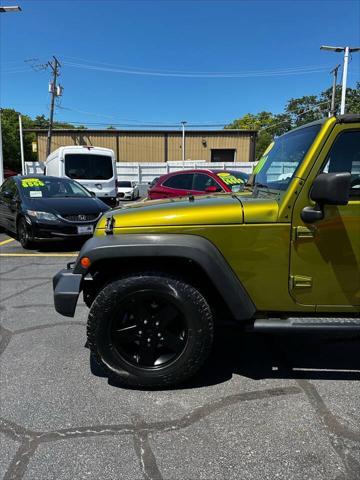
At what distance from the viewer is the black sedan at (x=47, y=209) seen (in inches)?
290

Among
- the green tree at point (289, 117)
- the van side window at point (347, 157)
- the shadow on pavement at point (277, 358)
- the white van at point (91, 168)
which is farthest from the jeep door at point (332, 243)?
the green tree at point (289, 117)

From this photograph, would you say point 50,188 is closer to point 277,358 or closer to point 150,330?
point 150,330

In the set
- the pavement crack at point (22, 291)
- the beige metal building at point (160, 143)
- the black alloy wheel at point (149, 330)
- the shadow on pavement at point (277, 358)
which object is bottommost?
the pavement crack at point (22, 291)

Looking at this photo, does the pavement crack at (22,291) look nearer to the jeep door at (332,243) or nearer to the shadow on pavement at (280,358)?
the shadow on pavement at (280,358)

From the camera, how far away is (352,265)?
2.57m

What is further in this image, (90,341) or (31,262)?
(31,262)

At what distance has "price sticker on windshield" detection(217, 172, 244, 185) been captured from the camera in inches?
376

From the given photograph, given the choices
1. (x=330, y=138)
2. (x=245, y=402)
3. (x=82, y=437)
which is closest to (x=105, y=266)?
(x=82, y=437)

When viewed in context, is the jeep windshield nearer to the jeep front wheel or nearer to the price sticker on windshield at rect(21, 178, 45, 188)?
the jeep front wheel

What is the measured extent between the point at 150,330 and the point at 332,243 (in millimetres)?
1340

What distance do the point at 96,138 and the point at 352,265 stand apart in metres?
42.4

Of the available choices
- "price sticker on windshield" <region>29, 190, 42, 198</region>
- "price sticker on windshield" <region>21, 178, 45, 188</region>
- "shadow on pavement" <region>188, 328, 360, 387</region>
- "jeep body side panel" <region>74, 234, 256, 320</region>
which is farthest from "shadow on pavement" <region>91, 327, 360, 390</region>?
"price sticker on windshield" <region>21, 178, 45, 188</region>

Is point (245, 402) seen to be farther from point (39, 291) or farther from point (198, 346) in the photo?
point (39, 291)

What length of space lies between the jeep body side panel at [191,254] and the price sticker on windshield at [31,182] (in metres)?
6.31
